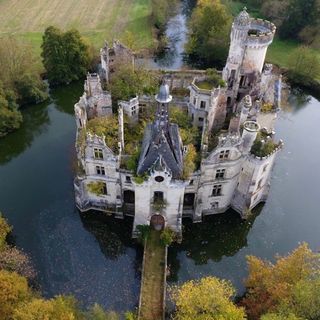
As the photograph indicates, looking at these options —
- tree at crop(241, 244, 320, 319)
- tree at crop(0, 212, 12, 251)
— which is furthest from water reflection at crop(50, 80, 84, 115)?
tree at crop(241, 244, 320, 319)

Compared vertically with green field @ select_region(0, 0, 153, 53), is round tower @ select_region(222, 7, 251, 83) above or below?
above

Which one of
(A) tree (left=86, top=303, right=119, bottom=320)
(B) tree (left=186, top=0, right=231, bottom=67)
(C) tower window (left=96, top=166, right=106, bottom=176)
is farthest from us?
(B) tree (left=186, top=0, right=231, bottom=67)

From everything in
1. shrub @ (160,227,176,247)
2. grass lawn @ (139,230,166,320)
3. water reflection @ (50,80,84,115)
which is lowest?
water reflection @ (50,80,84,115)

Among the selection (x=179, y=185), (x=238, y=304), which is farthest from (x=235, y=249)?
(x=179, y=185)

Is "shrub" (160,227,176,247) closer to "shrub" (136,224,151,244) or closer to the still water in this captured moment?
"shrub" (136,224,151,244)

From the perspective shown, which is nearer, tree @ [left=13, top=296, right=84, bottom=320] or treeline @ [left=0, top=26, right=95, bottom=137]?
tree @ [left=13, top=296, right=84, bottom=320]

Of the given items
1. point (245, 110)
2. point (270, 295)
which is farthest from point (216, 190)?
point (270, 295)

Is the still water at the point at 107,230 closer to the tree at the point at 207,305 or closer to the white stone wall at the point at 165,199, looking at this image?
the white stone wall at the point at 165,199

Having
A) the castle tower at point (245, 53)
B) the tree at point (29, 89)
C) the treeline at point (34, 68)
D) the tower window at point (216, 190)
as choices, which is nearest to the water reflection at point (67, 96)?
the treeline at point (34, 68)
